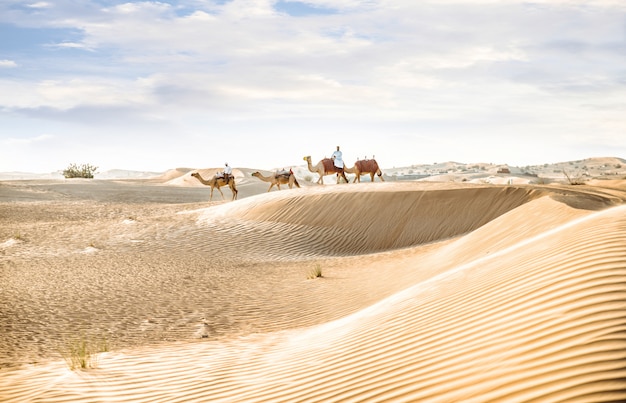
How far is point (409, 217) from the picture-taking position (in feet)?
71.1

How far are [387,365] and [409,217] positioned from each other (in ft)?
54.0

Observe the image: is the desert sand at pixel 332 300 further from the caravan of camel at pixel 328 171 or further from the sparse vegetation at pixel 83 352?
the caravan of camel at pixel 328 171

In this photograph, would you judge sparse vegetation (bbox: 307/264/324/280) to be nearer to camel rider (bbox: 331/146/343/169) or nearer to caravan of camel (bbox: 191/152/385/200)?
caravan of camel (bbox: 191/152/385/200)

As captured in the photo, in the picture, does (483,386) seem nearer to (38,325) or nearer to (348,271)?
(38,325)

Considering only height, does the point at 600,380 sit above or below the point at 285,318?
above

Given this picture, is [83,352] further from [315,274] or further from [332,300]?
[315,274]

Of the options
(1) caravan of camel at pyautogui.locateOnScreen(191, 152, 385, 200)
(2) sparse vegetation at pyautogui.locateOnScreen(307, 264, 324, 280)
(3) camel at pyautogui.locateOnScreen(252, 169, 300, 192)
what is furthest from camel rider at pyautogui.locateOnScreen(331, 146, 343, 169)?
(2) sparse vegetation at pyautogui.locateOnScreen(307, 264, 324, 280)

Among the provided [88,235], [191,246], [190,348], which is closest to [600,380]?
[190,348]

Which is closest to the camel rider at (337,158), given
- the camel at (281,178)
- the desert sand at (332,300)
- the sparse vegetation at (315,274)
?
the camel at (281,178)

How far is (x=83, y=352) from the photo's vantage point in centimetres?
767

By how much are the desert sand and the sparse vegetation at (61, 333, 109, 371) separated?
0.17 m

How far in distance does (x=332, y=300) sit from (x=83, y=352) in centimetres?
542

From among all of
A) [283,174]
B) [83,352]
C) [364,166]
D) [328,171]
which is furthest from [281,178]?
[83,352]

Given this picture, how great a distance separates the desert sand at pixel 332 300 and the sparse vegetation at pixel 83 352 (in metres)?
0.17
